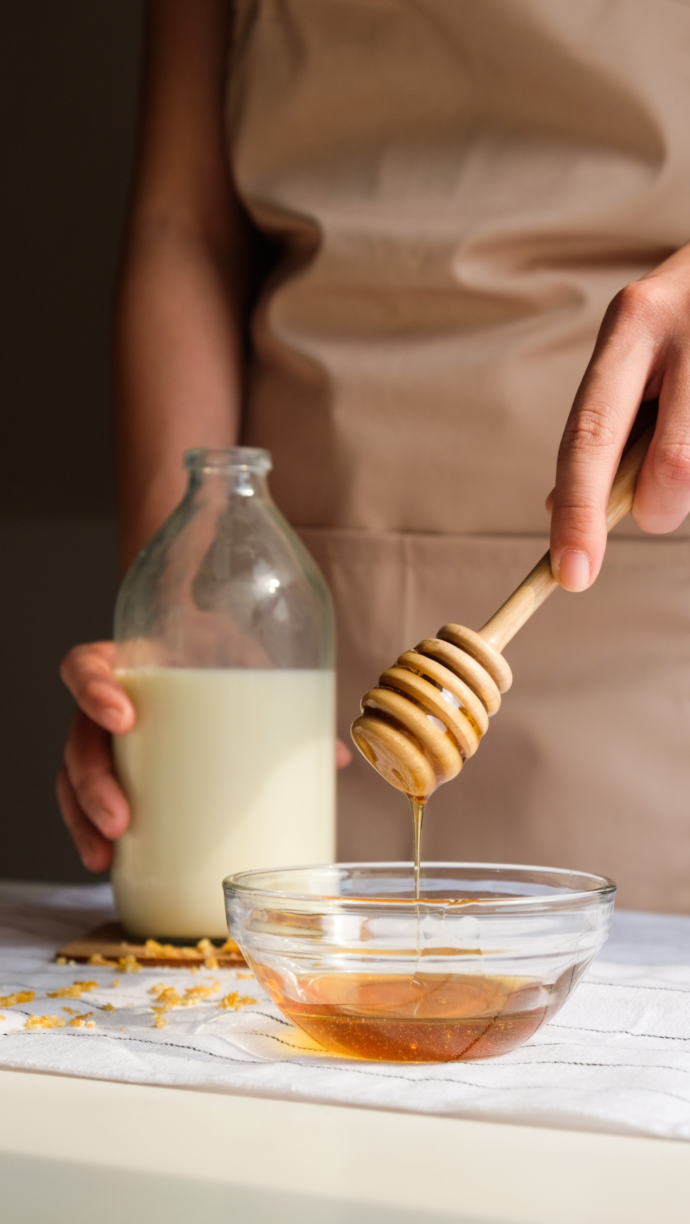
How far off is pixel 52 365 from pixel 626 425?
178 cm

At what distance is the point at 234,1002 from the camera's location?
58cm

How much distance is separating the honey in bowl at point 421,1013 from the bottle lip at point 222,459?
15.2 inches

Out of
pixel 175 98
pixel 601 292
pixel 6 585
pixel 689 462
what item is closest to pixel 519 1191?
pixel 689 462

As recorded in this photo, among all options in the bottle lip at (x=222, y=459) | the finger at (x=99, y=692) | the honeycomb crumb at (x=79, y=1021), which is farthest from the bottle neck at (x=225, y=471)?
the honeycomb crumb at (x=79, y=1021)

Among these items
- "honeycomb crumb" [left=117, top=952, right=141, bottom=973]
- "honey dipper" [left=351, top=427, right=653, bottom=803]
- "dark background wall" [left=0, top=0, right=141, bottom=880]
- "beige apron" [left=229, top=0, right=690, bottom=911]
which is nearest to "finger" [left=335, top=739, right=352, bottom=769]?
"beige apron" [left=229, top=0, right=690, bottom=911]

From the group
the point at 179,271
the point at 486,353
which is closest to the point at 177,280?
the point at 179,271

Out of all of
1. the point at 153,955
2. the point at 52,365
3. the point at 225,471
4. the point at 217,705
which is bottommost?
the point at 153,955

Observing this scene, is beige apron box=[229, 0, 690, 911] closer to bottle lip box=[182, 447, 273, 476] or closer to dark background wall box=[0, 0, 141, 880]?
bottle lip box=[182, 447, 273, 476]

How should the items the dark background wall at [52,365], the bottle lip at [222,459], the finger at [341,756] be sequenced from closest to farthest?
the bottle lip at [222,459]
the finger at [341,756]
the dark background wall at [52,365]

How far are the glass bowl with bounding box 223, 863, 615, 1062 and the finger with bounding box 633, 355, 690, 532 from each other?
0.20m

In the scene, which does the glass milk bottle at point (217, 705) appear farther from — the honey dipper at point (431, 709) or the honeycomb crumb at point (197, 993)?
the honey dipper at point (431, 709)

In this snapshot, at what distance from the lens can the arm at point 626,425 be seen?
0.58 meters

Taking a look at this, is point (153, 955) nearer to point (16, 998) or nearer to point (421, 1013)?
point (16, 998)

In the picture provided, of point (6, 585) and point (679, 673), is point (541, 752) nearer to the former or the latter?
point (679, 673)
